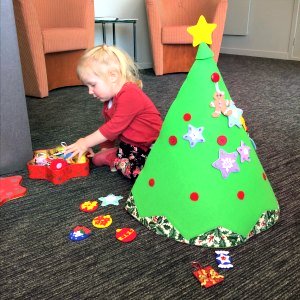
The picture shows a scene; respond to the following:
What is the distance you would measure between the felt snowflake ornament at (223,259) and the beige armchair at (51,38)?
1995mm

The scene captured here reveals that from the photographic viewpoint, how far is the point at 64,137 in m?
1.81

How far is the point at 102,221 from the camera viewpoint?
3.57 ft

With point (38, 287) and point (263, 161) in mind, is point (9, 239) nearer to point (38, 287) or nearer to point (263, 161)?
point (38, 287)

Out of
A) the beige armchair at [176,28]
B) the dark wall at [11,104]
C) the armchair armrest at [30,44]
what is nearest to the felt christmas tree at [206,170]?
the dark wall at [11,104]

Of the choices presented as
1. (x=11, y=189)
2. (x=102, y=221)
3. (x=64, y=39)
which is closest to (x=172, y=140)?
(x=102, y=221)

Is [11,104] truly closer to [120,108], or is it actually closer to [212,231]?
[120,108]

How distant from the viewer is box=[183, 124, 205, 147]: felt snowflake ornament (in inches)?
37.9

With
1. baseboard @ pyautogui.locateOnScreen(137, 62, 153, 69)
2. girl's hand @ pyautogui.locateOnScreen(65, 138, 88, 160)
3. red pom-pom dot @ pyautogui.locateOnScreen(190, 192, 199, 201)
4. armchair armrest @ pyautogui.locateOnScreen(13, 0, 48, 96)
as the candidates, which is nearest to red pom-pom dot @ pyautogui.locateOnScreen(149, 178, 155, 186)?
red pom-pom dot @ pyautogui.locateOnScreen(190, 192, 199, 201)

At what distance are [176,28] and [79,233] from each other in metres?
2.55

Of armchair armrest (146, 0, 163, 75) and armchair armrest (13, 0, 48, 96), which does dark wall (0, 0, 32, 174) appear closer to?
armchair armrest (13, 0, 48, 96)

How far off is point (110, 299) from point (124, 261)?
13 cm

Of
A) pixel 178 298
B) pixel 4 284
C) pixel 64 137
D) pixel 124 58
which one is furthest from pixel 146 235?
pixel 64 137

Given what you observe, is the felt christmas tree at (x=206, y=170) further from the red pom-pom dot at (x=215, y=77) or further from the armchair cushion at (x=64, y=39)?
the armchair cushion at (x=64, y=39)

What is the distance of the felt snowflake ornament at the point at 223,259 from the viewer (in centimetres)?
89
